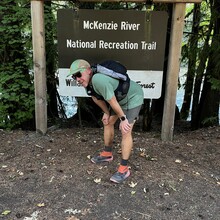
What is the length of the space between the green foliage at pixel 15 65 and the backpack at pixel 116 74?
195 cm

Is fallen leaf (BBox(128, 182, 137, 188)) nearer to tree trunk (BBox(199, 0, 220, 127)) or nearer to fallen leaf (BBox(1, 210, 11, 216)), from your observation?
fallen leaf (BBox(1, 210, 11, 216))

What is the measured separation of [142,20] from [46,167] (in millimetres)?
2371

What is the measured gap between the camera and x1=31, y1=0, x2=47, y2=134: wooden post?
→ 4113 mm

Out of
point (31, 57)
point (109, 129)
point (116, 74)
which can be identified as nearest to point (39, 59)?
point (31, 57)

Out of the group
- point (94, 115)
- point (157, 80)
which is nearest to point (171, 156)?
point (157, 80)

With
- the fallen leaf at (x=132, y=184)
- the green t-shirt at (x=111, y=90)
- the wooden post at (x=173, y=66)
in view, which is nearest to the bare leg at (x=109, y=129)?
the green t-shirt at (x=111, y=90)

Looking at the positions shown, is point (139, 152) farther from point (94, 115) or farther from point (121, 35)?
point (94, 115)

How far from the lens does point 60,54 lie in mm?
4297

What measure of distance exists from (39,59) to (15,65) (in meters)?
0.96

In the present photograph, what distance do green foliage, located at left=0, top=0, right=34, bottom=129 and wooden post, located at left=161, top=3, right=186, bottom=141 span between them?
2.21 metres

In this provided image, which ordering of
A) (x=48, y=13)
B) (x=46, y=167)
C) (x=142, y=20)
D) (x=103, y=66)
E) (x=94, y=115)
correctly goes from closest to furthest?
1. (x=103, y=66)
2. (x=46, y=167)
3. (x=142, y=20)
4. (x=48, y=13)
5. (x=94, y=115)

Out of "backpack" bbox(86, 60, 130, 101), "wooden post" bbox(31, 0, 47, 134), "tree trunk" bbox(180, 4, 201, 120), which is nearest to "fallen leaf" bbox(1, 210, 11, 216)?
"backpack" bbox(86, 60, 130, 101)

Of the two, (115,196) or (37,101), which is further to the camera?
(37,101)

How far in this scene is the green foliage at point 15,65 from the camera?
15.5 feet
